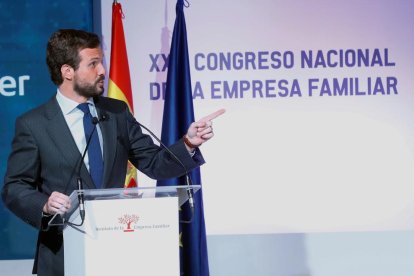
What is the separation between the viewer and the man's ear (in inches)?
102

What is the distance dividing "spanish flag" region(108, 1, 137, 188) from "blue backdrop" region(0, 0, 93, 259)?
289mm

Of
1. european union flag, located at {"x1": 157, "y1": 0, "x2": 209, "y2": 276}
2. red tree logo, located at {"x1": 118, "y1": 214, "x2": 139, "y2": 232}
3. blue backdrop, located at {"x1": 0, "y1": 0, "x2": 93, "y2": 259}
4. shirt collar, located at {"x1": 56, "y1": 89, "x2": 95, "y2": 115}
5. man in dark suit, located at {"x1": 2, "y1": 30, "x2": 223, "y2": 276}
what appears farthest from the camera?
blue backdrop, located at {"x1": 0, "y1": 0, "x2": 93, "y2": 259}

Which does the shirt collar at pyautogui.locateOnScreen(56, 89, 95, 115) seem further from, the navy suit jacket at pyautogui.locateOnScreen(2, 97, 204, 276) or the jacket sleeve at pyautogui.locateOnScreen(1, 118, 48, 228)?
the jacket sleeve at pyautogui.locateOnScreen(1, 118, 48, 228)

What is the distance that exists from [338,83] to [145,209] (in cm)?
288

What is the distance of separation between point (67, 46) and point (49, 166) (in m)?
0.49

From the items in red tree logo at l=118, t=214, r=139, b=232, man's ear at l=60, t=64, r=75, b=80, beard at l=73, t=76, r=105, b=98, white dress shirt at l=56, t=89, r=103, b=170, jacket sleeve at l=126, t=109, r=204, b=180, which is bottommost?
red tree logo at l=118, t=214, r=139, b=232

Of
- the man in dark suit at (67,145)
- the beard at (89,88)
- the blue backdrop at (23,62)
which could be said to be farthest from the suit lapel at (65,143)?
the blue backdrop at (23,62)

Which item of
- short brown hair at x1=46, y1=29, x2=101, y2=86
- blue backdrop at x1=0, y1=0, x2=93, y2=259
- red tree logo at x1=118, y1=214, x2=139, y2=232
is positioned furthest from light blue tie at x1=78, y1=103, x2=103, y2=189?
blue backdrop at x1=0, y1=0, x2=93, y2=259

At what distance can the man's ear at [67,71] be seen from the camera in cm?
260

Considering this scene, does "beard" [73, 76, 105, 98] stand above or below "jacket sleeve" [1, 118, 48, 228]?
above

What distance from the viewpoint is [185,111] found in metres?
4.28

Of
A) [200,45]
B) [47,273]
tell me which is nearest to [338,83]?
[200,45]

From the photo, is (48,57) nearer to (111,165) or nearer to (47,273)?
(111,165)

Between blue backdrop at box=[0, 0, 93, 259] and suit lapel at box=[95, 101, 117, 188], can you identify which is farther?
blue backdrop at box=[0, 0, 93, 259]
